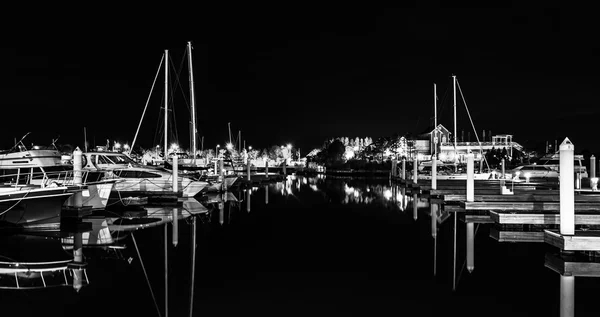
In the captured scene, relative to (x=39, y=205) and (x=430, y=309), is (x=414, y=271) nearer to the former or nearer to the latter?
(x=430, y=309)

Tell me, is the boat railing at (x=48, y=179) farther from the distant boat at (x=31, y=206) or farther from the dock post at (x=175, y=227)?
the dock post at (x=175, y=227)

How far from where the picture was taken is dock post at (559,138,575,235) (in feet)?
37.6

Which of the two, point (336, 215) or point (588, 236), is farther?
point (336, 215)

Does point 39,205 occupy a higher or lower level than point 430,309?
higher

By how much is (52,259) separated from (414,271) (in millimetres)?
8417

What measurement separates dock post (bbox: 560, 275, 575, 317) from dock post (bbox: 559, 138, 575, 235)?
1605 millimetres

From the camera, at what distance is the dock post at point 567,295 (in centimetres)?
845

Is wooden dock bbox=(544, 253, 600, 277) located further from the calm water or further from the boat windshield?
the boat windshield

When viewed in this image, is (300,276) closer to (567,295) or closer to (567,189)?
(567,295)

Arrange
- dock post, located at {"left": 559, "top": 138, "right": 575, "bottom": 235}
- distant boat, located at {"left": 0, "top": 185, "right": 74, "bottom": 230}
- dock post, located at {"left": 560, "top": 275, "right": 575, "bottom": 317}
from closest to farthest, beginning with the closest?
dock post, located at {"left": 560, "top": 275, "right": 575, "bottom": 317}, dock post, located at {"left": 559, "top": 138, "right": 575, "bottom": 235}, distant boat, located at {"left": 0, "top": 185, "right": 74, "bottom": 230}

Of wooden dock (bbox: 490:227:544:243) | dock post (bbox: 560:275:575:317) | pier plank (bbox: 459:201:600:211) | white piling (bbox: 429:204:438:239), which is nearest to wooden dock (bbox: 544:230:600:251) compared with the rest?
dock post (bbox: 560:275:575:317)

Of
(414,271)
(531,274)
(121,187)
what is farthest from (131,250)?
(121,187)

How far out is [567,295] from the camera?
9250 millimetres

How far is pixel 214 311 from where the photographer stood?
8148 mm
